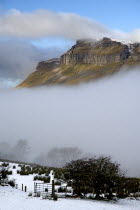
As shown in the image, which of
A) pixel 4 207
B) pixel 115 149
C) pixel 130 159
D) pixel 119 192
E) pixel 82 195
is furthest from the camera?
pixel 115 149

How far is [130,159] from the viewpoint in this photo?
14750 cm

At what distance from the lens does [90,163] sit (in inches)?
1288

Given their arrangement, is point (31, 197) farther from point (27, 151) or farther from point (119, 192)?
point (27, 151)

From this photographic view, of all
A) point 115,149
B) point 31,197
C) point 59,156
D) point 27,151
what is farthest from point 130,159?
point 31,197

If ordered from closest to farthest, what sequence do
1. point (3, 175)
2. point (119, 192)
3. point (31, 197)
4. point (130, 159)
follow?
1. point (31, 197)
2. point (119, 192)
3. point (3, 175)
4. point (130, 159)

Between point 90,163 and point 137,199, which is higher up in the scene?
point 90,163

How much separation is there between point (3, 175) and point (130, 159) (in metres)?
114

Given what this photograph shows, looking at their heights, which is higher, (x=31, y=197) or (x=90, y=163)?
(x=90, y=163)

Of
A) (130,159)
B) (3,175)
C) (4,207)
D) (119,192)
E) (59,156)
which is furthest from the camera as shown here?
(130,159)

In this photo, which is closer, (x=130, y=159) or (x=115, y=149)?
(x=130, y=159)

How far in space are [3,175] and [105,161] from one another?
14.3m

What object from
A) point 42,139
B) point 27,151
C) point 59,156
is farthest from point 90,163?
point 42,139

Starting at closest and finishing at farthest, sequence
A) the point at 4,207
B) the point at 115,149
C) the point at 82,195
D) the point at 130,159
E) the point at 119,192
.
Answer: the point at 4,207 < the point at 82,195 < the point at 119,192 < the point at 130,159 < the point at 115,149

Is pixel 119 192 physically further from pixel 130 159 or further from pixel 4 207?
pixel 130 159
